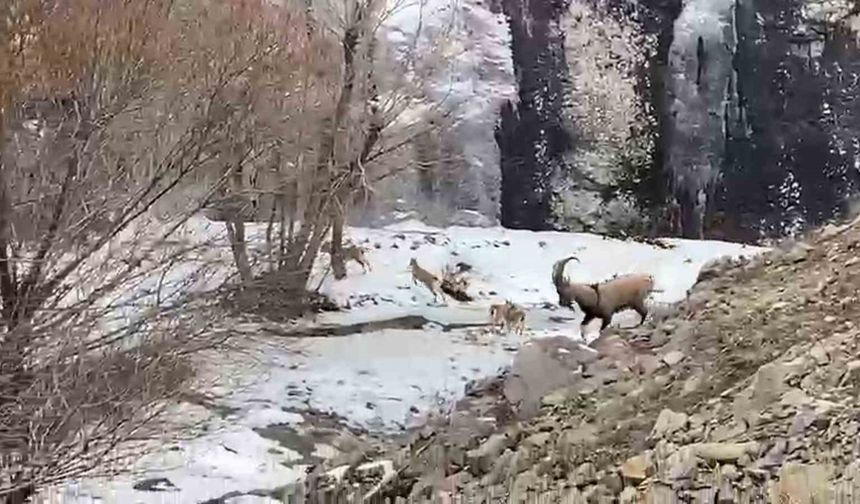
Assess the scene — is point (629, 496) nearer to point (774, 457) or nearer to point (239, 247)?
point (774, 457)

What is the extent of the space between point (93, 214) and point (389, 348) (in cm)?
340

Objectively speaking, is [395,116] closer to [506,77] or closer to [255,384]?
[255,384]

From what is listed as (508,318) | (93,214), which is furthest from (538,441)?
(508,318)

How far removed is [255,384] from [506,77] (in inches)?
265

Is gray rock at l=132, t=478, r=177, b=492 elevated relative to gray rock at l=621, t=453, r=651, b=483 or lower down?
lower down

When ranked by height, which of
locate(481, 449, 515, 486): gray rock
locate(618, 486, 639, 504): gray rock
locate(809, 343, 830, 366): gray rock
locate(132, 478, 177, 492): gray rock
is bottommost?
locate(132, 478, 177, 492): gray rock

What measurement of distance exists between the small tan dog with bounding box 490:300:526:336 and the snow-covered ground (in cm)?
11

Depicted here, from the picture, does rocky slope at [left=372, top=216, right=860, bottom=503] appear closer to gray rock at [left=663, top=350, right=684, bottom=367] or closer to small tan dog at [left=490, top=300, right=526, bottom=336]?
gray rock at [left=663, top=350, right=684, bottom=367]

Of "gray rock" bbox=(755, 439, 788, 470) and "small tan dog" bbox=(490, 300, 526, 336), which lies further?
"small tan dog" bbox=(490, 300, 526, 336)

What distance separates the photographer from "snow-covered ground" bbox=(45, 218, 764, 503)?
15.0 feet

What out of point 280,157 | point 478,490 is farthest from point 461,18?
point 478,490

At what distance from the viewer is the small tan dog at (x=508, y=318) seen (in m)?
7.56

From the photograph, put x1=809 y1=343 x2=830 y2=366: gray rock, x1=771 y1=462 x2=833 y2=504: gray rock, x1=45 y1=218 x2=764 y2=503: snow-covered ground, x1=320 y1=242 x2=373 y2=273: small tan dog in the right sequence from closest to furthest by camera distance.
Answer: x1=771 y1=462 x2=833 y2=504: gray rock → x1=809 y1=343 x2=830 y2=366: gray rock → x1=45 y1=218 x2=764 y2=503: snow-covered ground → x1=320 y1=242 x2=373 y2=273: small tan dog

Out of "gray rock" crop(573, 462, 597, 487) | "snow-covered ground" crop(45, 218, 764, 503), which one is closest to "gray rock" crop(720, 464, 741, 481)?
"gray rock" crop(573, 462, 597, 487)
